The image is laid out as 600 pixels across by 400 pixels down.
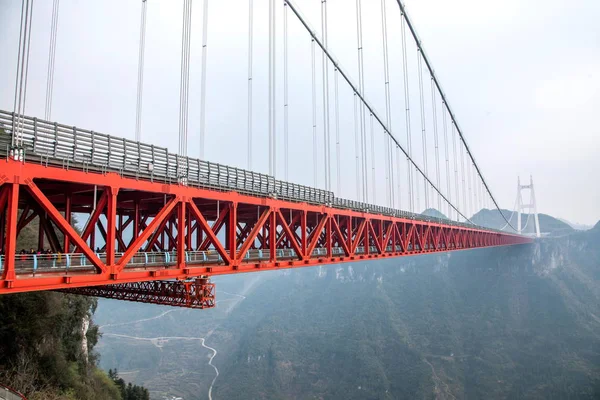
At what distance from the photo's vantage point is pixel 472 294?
9569 cm

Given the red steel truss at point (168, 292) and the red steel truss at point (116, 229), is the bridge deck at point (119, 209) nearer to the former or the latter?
the red steel truss at point (116, 229)

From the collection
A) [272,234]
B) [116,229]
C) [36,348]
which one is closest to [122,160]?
[116,229]

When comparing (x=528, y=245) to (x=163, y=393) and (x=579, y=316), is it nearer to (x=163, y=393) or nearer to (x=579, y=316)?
(x=579, y=316)

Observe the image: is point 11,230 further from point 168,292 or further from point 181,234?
point 168,292

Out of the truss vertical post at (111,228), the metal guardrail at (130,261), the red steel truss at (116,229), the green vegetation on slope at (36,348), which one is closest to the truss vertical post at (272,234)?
the red steel truss at (116,229)

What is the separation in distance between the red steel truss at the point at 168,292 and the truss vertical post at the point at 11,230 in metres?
6.76

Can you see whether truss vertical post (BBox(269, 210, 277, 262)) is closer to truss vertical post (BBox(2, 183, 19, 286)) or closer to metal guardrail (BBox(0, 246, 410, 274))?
metal guardrail (BBox(0, 246, 410, 274))

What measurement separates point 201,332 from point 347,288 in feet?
164

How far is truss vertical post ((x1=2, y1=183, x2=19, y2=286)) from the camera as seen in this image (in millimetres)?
7641

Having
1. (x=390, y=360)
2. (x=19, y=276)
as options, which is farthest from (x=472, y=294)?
(x=19, y=276)

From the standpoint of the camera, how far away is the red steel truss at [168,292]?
1488 centimetres

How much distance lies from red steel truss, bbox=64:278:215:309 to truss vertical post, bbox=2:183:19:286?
6.76m

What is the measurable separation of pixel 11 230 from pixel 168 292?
990cm

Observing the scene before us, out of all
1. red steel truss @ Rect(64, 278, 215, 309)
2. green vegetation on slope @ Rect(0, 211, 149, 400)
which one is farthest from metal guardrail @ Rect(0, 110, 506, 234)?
green vegetation on slope @ Rect(0, 211, 149, 400)
